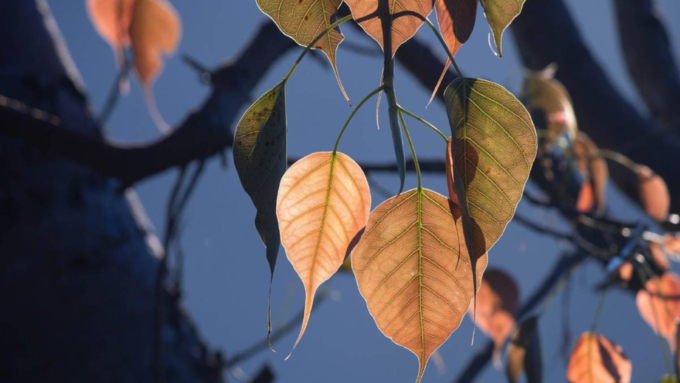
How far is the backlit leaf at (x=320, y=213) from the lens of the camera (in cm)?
20

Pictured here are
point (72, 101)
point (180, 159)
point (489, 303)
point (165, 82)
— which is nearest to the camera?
point (489, 303)

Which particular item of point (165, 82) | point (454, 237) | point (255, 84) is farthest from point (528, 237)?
point (454, 237)

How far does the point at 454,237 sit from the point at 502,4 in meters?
0.08

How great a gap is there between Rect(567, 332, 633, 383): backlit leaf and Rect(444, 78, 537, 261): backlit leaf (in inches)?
10.5

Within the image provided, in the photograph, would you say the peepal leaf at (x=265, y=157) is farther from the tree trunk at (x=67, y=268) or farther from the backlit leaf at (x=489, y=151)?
the tree trunk at (x=67, y=268)

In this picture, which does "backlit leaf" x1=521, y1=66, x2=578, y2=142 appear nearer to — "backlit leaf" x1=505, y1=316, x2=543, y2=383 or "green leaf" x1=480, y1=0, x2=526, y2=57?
"backlit leaf" x1=505, y1=316, x2=543, y2=383

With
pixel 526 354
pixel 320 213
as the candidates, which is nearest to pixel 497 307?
pixel 526 354

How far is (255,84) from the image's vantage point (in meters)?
0.69

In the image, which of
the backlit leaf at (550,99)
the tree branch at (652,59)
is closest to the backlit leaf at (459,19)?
the backlit leaf at (550,99)

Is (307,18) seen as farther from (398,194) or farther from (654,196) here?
(654,196)

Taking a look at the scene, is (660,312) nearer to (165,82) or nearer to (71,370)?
(71,370)

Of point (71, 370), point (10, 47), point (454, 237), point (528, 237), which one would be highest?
point (454, 237)

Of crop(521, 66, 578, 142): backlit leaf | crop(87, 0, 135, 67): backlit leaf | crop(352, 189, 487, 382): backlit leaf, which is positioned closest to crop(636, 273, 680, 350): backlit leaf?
crop(521, 66, 578, 142): backlit leaf

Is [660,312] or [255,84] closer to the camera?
[660,312]
